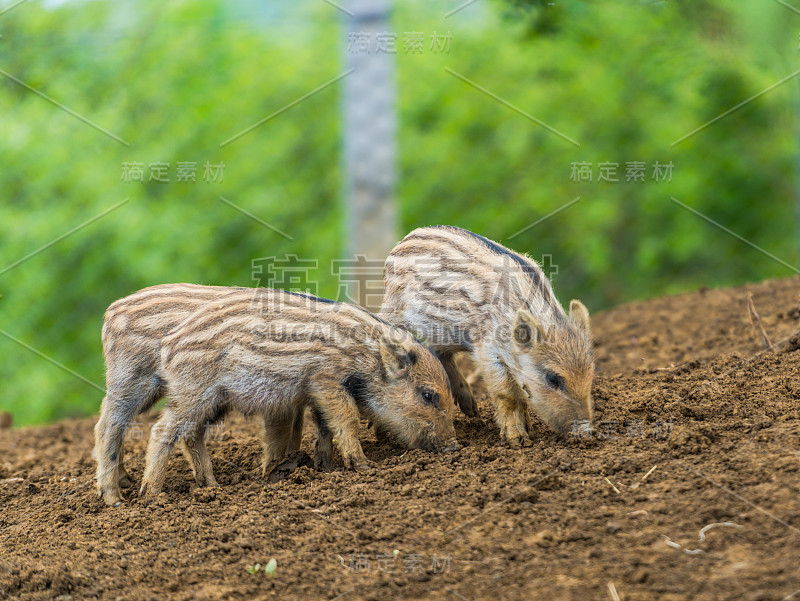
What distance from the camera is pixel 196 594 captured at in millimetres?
3719

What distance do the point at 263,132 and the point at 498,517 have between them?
6393mm

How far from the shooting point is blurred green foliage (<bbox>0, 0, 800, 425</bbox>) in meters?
9.09

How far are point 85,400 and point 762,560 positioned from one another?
25.0 ft

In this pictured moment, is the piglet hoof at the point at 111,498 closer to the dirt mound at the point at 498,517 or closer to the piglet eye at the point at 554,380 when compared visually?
the dirt mound at the point at 498,517

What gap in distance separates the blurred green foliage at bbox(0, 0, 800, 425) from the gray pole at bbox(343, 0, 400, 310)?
1260mm

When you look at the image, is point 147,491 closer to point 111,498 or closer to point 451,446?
point 111,498

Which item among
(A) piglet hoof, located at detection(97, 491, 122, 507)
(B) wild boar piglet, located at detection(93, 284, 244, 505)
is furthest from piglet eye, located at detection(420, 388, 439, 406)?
(A) piglet hoof, located at detection(97, 491, 122, 507)

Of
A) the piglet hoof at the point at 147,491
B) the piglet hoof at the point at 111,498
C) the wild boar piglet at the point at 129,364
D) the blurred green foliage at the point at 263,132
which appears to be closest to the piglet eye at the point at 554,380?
the wild boar piglet at the point at 129,364

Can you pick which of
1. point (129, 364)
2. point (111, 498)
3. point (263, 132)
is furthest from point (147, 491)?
point (263, 132)

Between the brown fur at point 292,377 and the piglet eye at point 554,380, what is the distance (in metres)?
0.62

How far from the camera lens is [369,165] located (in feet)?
26.1

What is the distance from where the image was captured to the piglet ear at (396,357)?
548 centimetres

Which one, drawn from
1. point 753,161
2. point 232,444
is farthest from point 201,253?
point 753,161

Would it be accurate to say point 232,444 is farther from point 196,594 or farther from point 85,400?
point 85,400
